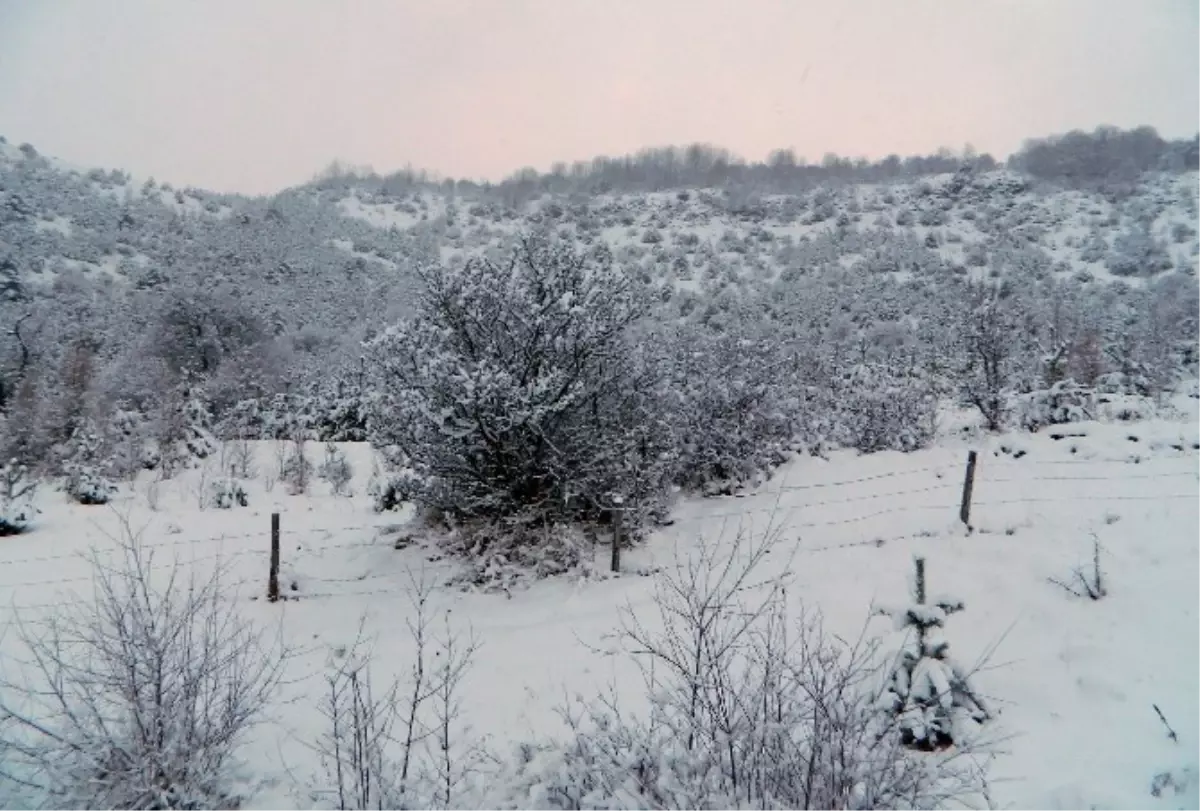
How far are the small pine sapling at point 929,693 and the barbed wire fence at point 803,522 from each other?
2833 millimetres

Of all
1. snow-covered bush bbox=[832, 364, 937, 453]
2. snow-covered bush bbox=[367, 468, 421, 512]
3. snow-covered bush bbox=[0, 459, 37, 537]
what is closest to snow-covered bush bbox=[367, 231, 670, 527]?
snow-covered bush bbox=[367, 468, 421, 512]

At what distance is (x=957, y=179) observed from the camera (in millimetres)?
38844

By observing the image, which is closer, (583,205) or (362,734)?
(362,734)

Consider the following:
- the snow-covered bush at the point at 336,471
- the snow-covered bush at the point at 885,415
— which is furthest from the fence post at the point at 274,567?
the snow-covered bush at the point at 885,415

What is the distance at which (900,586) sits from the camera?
6656 mm

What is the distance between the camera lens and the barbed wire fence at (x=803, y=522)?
7.78 meters

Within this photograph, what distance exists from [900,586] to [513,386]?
15.8 feet

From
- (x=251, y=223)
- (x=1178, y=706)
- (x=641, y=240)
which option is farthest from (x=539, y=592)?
(x=251, y=223)

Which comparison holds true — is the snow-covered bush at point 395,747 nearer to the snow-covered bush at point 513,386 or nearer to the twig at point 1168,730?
the snow-covered bush at point 513,386

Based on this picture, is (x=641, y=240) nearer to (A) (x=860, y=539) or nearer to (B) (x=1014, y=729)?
(A) (x=860, y=539)

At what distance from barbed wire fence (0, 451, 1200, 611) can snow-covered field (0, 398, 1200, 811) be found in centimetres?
4

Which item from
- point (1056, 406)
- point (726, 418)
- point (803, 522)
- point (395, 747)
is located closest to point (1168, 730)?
point (395, 747)

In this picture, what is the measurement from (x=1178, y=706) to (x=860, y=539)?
3839 mm

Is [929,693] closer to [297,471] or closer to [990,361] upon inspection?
[990,361]
